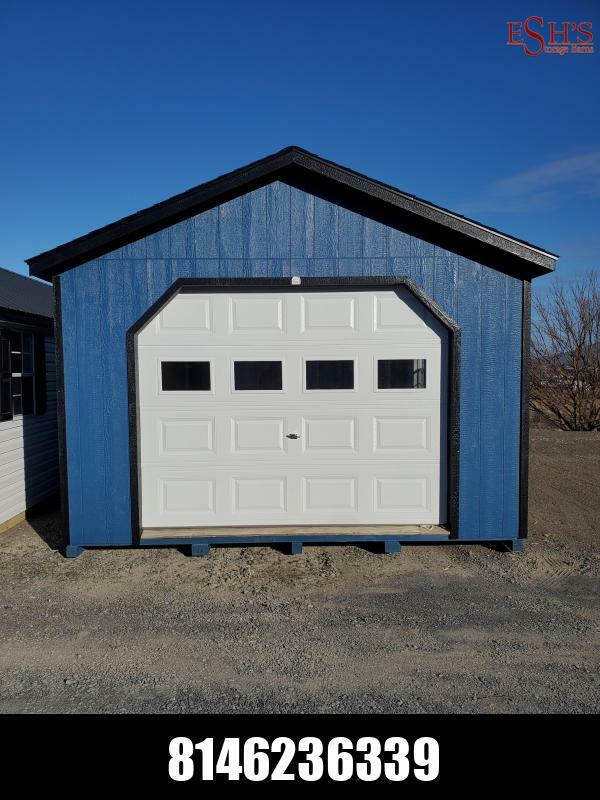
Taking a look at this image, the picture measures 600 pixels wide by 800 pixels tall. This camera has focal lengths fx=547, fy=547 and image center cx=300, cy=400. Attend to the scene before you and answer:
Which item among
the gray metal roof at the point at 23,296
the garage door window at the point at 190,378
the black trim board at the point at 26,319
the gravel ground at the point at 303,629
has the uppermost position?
the gray metal roof at the point at 23,296

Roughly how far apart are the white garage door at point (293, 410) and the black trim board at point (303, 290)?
3.8 inches

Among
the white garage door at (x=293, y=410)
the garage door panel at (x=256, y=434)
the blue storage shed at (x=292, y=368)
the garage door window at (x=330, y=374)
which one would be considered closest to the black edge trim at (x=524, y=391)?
the blue storage shed at (x=292, y=368)

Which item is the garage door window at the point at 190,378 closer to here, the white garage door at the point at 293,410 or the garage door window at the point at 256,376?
the white garage door at the point at 293,410

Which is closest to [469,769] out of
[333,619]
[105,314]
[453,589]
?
[333,619]

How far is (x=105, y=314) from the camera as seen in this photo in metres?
6.04

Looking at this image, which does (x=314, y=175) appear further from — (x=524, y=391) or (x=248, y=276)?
(x=524, y=391)

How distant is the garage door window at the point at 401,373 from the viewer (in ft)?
20.5

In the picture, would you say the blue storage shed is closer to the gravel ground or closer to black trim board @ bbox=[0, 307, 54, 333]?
the gravel ground

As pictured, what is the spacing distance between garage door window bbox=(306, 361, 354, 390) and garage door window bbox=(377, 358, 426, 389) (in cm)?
34

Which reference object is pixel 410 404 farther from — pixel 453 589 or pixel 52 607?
pixel 52 607

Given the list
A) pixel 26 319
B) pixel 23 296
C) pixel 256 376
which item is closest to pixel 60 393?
pixel 256 376

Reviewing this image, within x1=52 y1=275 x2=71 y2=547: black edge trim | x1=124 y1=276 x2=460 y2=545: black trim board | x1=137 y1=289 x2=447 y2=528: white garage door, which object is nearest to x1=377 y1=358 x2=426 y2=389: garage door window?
x1=137 y1=289 x2=447 y2=528: white garage door

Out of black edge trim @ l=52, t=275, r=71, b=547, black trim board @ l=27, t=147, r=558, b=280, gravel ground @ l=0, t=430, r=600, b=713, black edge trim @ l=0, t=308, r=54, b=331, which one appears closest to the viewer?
gravel ground @ l=0, t=430, r=600, b=713

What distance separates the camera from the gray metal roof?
8117 mm
